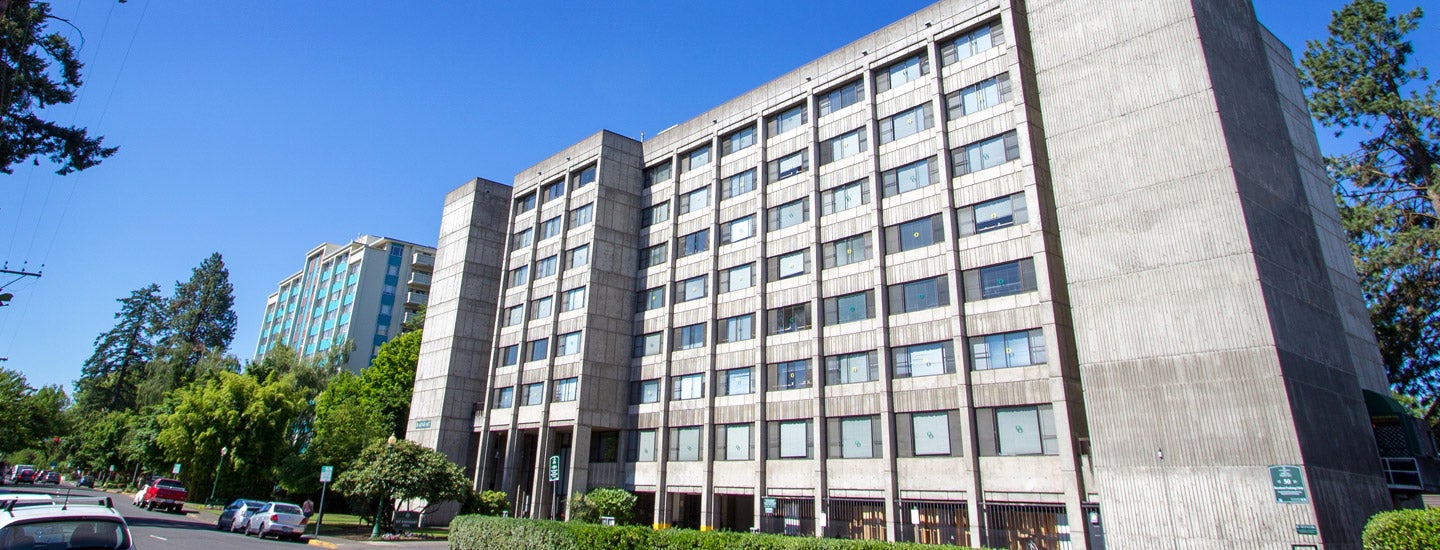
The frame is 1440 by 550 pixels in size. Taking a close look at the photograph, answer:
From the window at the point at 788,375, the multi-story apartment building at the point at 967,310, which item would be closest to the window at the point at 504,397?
the multi-story apartment building at the point at 967,310

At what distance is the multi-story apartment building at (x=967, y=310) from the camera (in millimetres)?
22125

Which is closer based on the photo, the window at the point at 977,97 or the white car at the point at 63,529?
the white car at the point at 63,529

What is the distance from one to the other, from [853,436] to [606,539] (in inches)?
593

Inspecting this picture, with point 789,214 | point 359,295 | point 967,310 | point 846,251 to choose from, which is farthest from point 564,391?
point 359,295

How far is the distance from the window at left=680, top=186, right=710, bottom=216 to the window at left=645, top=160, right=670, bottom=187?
250 cm

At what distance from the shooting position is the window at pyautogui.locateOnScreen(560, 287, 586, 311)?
4406 cm

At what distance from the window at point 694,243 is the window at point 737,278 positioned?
2.30 m

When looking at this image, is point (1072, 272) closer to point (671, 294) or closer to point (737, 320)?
point (737, 320)

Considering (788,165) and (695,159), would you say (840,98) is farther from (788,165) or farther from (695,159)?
(695,159)

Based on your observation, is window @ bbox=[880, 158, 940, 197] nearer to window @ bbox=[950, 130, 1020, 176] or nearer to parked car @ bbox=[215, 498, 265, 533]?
window @ bbox=[950, 130, 1020, 176]

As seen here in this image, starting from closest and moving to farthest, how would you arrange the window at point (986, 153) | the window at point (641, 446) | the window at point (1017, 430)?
the window at point (1017, 430) < the window at point (986, 153) < the window at point (641, 446)

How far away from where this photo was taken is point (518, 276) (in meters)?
49.9

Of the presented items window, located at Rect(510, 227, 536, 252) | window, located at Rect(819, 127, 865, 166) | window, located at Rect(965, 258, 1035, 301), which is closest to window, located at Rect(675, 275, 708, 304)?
window, located at Rect(819, 127, 865, 166)

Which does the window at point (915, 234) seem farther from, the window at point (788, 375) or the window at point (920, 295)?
the window at point (788, 375)
